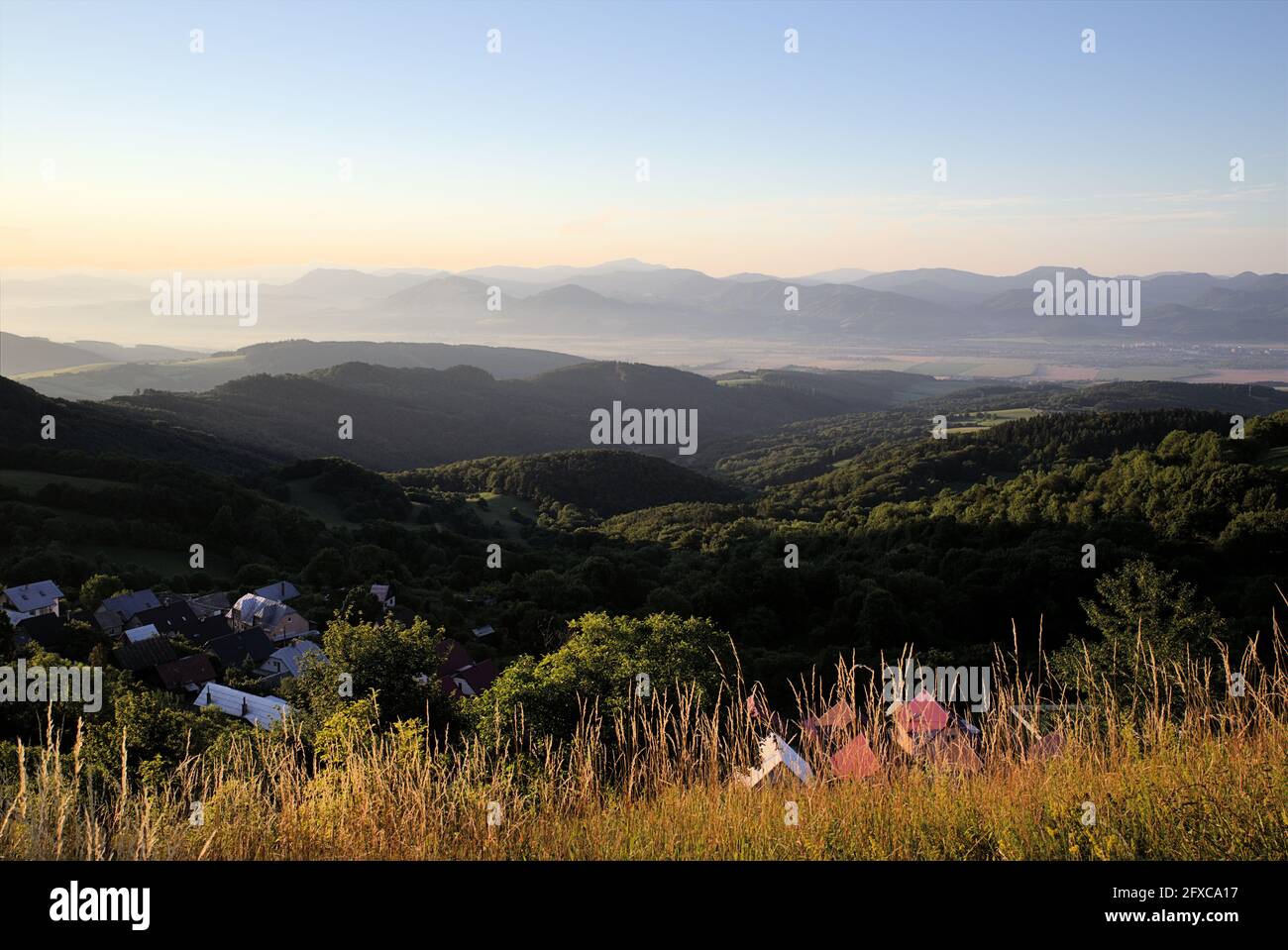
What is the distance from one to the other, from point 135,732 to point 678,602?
70.4 ft

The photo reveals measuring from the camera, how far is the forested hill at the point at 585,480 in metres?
82.2

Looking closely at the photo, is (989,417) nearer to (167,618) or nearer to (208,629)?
(208,629)

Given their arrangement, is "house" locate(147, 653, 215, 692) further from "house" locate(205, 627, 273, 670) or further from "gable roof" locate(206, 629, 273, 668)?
"gable roof" locate(206, 629, 273, 668)

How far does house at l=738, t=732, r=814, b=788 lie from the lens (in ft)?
12.3

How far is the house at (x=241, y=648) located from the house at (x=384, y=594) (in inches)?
168

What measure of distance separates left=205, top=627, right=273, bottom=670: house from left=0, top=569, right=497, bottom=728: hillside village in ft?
0.10

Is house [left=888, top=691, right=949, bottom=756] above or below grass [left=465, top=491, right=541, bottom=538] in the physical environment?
above

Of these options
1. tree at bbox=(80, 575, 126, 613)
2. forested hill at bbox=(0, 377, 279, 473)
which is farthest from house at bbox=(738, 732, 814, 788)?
forested hill at bbox=(0, 377, 279, 473)

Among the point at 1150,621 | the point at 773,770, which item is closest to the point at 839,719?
the point at 773,770

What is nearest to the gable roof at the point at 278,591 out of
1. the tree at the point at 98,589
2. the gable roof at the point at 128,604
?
the gable roof at the point at 128,604

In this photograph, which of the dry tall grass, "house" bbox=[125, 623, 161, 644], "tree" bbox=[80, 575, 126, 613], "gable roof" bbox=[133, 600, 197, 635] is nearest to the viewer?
the dry tall grass

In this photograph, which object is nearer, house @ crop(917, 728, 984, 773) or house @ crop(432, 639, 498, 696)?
house @ crop(917, 728, 984, 773)

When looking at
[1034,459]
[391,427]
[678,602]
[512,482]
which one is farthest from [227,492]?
[391,427]

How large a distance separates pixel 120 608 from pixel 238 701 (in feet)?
35.6
